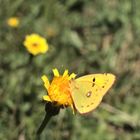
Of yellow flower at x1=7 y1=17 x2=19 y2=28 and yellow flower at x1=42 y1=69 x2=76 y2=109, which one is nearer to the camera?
yellow flower at x1=42 y1=69 x2=76 y2=109

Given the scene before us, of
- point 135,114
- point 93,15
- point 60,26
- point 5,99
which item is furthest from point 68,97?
point 93,15

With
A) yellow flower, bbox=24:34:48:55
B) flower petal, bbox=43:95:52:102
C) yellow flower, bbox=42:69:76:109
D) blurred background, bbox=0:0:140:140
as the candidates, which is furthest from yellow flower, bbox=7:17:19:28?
flower petal, bbox=43:95:52:102

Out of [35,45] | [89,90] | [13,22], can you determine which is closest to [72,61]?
[13,22]

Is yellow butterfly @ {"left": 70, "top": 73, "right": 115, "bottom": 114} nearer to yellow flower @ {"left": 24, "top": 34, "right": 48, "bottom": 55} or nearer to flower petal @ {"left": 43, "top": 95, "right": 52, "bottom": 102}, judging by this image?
flower petal @ {"left": 43, "top": 95, "right": 52, "bottom": 102}

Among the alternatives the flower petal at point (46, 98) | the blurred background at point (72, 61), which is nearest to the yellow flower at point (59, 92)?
the flower petal at point (46, 98)

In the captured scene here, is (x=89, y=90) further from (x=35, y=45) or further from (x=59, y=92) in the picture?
(x=35, y=45)

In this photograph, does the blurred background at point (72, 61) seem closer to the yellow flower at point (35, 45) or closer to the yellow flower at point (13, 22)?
the yellow flower at point (13, 22)

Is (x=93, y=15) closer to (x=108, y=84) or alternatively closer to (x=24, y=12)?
(x=24, y=12)
